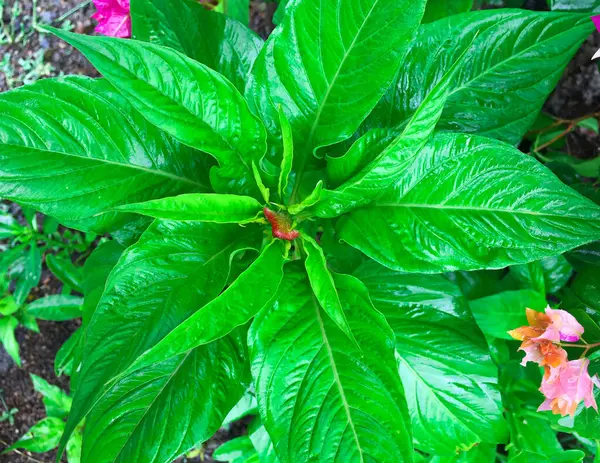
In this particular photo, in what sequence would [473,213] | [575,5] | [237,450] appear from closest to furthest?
[473,213], [575,5], [237,450]

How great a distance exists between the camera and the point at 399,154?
670 mm

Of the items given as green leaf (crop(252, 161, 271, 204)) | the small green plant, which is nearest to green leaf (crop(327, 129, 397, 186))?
green leaf (crop(252, 161, 271, 204))

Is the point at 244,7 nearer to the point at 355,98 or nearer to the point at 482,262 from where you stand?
the point at 355,98

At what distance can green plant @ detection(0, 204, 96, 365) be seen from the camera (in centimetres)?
166

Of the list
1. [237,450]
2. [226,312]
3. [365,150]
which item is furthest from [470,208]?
[237,450]

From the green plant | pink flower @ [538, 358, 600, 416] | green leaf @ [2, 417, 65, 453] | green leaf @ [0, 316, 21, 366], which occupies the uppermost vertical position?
the green plant

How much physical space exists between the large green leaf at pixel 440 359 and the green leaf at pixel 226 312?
0.27 metres

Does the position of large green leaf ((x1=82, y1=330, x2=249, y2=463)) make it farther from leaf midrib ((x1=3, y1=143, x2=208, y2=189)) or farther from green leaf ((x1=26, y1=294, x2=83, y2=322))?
green leaf ((x1=26, y1=294, x2=83, y2=322))

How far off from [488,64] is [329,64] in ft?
1.01

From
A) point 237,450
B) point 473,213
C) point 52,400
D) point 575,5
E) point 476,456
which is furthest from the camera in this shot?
point 52,400

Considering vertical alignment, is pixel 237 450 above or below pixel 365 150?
below

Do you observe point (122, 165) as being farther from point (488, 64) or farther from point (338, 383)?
point (488, 64)

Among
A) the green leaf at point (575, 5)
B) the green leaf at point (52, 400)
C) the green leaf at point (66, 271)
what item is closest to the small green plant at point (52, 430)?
the green leaf at point (52, 400)

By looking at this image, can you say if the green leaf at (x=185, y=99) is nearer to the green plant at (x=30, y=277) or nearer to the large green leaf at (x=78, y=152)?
the large green leaf at (x=78, y=152)
